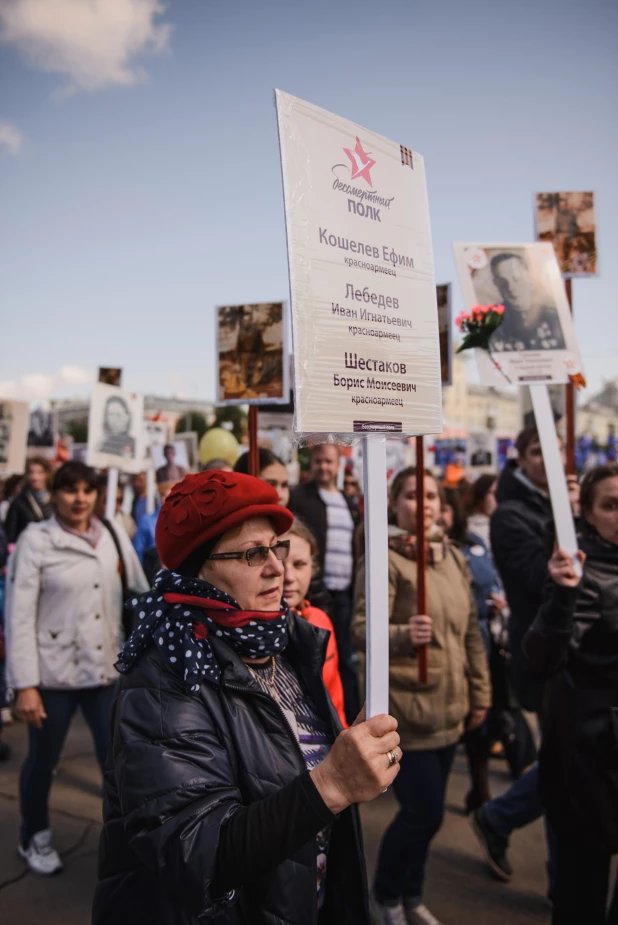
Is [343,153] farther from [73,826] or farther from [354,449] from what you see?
[354,449]

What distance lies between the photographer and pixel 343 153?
151 centimetres

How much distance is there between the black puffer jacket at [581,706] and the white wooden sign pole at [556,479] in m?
0.16

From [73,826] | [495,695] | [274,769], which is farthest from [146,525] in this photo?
[274,769]

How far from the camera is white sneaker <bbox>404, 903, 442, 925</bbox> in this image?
2.90 metres

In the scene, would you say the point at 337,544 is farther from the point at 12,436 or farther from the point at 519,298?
the point at 12,436

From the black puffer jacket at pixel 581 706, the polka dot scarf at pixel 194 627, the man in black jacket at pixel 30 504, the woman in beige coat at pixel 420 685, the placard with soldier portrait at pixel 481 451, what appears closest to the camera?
the polka dot scarf at pixel 194 627

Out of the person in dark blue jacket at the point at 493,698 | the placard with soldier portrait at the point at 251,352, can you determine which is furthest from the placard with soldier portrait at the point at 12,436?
the person in dark blue jacket at the point at 493,698

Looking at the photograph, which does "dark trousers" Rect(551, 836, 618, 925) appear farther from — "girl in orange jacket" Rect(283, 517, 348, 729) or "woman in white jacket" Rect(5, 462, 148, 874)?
"woman in white jacket" Rect(5, 462, 148, 874)

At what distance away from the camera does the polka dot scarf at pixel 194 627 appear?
5.01 feet

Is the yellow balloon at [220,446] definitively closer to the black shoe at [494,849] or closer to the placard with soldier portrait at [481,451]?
the placard with soldier portrait at [481,451]

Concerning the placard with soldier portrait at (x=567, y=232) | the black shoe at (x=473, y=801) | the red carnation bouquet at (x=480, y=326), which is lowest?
the black shoe at (x=473, y=801)

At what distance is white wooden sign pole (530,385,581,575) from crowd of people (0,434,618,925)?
0.22ft

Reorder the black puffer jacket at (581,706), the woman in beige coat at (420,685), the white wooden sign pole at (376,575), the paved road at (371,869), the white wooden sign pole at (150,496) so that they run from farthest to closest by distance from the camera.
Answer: the white wooden sign pole at (150,496), the paved road at (371,869), the woman in beige coat at (420,685), the black puffer jacket at (581,706), the white wooden sign pole at (376,575)

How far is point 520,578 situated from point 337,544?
1.59m
